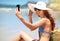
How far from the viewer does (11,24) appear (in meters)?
1.45

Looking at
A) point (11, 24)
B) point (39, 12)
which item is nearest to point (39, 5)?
point (39, 12)

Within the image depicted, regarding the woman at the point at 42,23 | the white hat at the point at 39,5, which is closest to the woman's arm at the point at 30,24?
the woman at the point at 42,23

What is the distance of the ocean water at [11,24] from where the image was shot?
4.63 feet

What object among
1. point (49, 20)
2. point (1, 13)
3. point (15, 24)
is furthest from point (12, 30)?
point (49, 20)

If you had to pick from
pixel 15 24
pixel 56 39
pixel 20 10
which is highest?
pixel 20 10

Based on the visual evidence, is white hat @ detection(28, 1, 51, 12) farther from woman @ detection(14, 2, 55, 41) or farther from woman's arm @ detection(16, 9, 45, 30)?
woman's arm @ detection(16, 9, 45, 30)

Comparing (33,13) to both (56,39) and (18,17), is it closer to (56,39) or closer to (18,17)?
(18,17)

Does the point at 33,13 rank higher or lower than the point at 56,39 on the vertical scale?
higher

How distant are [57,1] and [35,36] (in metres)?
0.35

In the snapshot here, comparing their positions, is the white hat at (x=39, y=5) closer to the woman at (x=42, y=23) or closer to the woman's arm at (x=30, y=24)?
the woman at (x=42, y=23)

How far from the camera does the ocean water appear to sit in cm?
141

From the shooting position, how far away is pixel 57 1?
4.56 feet

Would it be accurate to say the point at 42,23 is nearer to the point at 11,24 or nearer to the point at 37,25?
the point at 37,25

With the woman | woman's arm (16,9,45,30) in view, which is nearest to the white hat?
the woman
